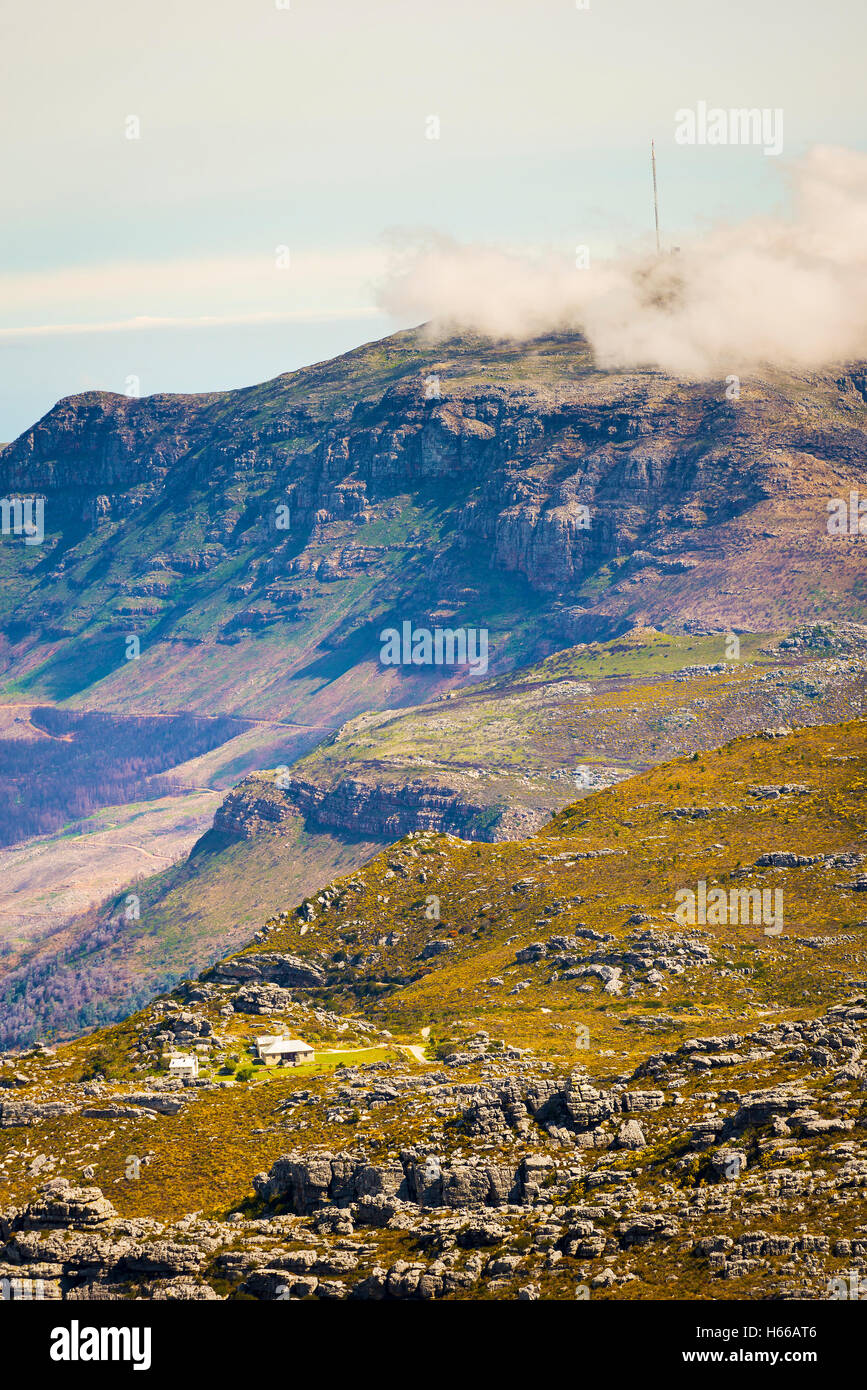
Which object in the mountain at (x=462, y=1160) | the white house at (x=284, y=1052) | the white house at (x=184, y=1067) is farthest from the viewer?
the white house at (x=284, y=1052)

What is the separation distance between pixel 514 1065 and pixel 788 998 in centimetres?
3812

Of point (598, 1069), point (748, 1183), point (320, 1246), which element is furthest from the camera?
point (598, 1069)

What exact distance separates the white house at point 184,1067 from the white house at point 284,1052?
20.8 ft

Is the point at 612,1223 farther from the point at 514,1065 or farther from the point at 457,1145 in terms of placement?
the point at 514,1065

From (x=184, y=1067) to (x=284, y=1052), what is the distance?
30.6 ft

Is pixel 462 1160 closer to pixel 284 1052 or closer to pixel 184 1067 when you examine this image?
pixel 284 1052

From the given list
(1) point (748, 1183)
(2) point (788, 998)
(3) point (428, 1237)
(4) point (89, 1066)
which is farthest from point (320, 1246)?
(2) point (788, 998)

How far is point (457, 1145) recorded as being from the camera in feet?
440

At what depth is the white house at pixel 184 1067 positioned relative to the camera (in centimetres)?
16679

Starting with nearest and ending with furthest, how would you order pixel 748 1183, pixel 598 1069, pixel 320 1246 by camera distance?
1. pixel 748 1183
2. pixel 320 1246
3. pixel 598 1069

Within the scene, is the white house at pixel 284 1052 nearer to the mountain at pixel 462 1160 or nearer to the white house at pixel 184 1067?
the mountain at pixel 462 1160

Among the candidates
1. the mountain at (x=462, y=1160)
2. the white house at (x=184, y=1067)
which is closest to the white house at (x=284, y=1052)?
the mountain at (x=462, y=1160)

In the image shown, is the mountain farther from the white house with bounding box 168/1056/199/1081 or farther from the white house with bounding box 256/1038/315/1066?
the white house with bounding box 256/1038/315/1066
